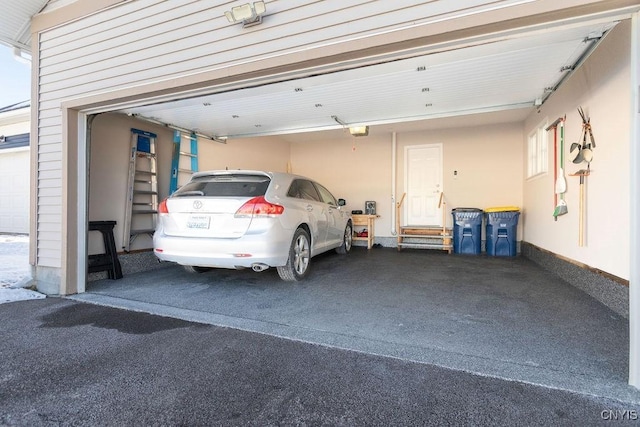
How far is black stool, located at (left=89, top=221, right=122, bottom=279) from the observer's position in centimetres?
448

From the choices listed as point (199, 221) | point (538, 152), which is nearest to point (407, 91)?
point (199, 221)

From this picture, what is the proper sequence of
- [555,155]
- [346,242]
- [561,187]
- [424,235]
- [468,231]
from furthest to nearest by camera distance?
[424,235], [346,242], [468,231], [555,155], [561,187]

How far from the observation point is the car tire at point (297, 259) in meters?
4.14

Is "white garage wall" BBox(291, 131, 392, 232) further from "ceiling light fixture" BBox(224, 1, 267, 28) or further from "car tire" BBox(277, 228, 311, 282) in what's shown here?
"ceiling light fixture" BBox(224, 1, 267, 28)

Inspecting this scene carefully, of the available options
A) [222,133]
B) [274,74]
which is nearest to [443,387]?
[274,74]

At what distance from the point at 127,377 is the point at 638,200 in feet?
10.1

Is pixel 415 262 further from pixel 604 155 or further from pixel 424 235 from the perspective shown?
pixel 604 155

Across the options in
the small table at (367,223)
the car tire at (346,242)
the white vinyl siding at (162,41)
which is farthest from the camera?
the small table at (367,223)

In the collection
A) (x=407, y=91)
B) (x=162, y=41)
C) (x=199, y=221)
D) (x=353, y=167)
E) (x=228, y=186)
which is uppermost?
(x=162, y=41)

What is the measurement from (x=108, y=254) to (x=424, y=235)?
20.6 ft

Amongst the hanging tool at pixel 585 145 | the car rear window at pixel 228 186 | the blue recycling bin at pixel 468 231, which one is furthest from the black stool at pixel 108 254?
the blue recycling bin at pixel 468 231

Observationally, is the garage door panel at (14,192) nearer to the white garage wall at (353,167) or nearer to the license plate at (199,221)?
the white garage wall at (353,167)

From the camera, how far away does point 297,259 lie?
14.3 ft

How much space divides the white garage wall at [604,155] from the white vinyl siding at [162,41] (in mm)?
1897
